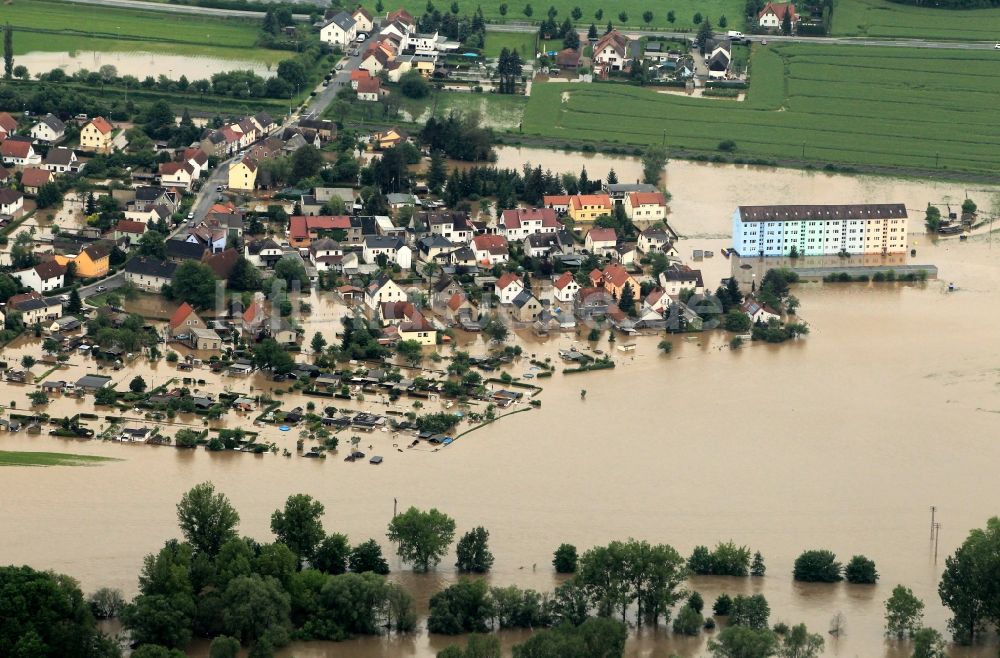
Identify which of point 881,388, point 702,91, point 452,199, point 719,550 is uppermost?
point 702,91

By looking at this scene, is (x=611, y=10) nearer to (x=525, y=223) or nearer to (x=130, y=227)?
(x=525, y=223)

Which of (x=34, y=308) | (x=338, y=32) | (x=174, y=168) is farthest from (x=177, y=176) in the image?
(x=338, y=32)

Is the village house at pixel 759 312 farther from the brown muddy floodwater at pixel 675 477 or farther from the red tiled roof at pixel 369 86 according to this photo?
the red tiled roof at pixel 369 86

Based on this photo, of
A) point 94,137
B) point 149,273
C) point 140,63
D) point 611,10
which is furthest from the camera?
point 611,10

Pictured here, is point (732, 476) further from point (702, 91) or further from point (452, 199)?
point (702, 91)

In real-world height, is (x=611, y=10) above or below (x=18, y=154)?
above

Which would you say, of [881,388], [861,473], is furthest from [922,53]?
[861,473]

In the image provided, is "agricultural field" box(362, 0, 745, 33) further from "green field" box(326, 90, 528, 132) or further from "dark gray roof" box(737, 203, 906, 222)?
"dark gray roof" box(737, 203, 906, 222)
